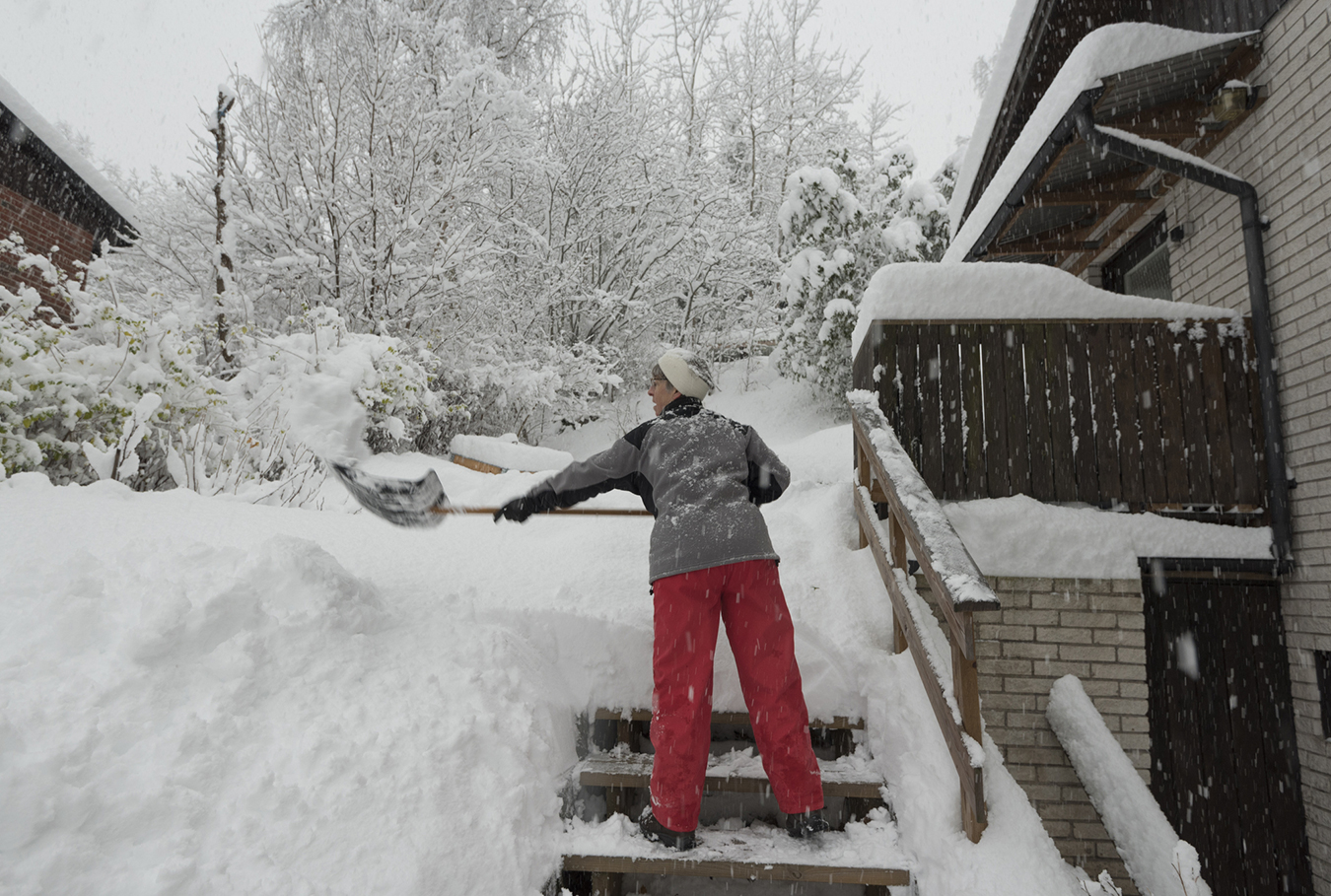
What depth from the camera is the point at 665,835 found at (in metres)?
2.37

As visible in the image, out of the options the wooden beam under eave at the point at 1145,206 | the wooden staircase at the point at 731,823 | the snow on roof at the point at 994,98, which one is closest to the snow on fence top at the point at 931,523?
the wooden staircase at the point at 731,823

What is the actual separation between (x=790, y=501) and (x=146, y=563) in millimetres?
3458

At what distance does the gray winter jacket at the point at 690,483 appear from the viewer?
2.59m

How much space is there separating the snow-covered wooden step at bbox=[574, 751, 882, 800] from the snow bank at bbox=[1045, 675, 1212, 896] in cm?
83

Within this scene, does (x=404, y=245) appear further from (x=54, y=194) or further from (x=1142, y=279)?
(x=1142, y=279)

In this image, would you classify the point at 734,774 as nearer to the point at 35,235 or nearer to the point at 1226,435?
the point at 1226,435

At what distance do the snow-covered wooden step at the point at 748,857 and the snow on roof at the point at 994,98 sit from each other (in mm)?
6897

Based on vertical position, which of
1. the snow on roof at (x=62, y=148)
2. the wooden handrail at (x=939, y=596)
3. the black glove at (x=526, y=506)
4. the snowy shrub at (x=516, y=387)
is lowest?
the wooden handrail at (x=939, y=596)

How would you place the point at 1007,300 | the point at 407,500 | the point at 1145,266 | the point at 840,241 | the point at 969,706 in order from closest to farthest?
the point at 969,706 → the point at 407,500 → the point at 1007,300 → the point at 1145,266 → the point at 840,241

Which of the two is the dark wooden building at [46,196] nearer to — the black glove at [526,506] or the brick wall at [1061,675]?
the black glove at [526,506]

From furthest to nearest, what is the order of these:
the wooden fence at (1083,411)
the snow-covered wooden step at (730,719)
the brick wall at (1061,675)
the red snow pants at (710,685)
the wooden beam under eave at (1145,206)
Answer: the wooden beam under eave at (1145,206) → the wooden fence at (1083,411) → the brick wall at (1061,675) → the snow-covered wooden step at (730,719) → the red snow pants at (710,685)

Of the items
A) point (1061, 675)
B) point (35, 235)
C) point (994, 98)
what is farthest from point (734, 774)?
point (35, 235)

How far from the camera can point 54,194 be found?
10172mm

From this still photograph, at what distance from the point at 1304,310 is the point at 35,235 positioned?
13.3 meters
